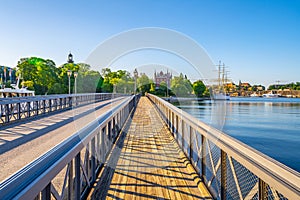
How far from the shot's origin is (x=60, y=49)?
1527 centimetres

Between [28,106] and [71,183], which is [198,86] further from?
[71,183]

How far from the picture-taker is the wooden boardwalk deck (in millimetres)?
2742

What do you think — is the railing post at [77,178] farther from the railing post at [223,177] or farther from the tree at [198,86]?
the tree at [198,86]

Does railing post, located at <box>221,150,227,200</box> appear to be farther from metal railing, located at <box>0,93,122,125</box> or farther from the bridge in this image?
metal railing, located at <box>0,93,122,125</box>

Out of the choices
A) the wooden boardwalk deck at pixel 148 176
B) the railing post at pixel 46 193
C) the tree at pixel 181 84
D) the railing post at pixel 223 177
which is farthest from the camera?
the tree at pixel 181 84

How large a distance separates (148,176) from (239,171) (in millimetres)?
1578

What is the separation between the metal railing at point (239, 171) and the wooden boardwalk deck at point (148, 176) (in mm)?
224

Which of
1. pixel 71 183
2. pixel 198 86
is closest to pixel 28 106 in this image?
pixel 198 86

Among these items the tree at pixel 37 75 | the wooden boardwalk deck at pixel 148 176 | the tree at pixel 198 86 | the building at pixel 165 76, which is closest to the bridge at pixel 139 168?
the wooden boardwalk deck at pixel 148 176

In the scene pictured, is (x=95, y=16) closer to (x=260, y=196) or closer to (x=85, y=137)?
(x=85, y=137)

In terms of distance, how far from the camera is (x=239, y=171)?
6.56ft

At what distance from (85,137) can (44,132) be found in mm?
5118

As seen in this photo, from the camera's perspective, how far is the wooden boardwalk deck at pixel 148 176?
2742mm

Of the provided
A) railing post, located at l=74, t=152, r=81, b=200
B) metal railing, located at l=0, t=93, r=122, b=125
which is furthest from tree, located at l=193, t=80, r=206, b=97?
railing post, located at l=74, t=152, r=81, b=200
